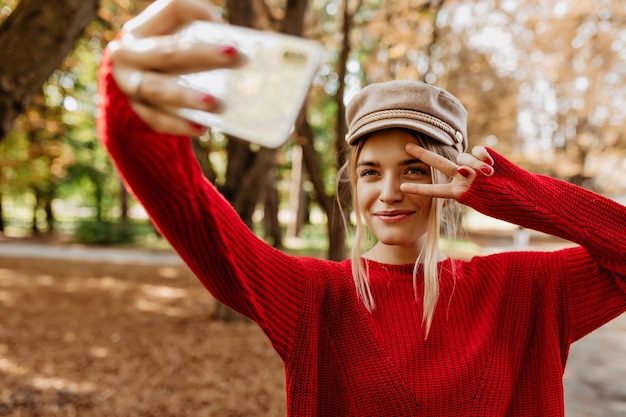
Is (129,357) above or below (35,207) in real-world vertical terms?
below

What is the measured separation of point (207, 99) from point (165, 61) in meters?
0.11

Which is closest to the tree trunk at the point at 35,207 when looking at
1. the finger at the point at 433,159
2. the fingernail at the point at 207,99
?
the finger at the point at 433,159

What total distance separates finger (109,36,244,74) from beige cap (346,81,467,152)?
2.46ft

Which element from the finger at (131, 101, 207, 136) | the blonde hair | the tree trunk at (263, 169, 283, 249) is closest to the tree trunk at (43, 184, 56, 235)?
the tree trunk at (263, 169, 283, 249)

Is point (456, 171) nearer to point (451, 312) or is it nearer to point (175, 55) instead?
point (451, 312)

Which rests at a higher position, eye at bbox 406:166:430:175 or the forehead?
the forehead

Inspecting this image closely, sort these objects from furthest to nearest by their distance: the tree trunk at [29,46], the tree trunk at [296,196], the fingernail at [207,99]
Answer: the tree trunk at [296,196], the tree trunk at [29,46], the fingernail at [207,99]

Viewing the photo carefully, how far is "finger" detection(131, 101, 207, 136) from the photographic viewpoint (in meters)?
0.87

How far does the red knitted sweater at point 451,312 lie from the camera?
1.32 metres

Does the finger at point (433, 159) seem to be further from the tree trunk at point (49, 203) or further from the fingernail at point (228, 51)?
the tree trunk at point (49, 203)

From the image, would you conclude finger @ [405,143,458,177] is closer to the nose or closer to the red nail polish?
the nose

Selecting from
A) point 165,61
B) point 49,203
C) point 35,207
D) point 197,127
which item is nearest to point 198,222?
point 197,127

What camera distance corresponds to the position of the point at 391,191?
1.52m

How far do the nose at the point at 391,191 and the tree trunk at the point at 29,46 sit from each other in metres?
2.11
